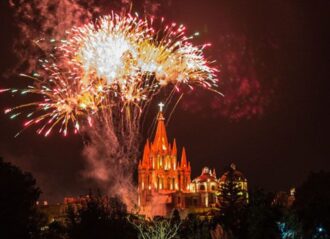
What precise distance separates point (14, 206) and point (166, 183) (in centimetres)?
5523

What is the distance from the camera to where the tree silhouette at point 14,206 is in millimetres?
34188

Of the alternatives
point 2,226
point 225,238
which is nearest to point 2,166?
point 2,226

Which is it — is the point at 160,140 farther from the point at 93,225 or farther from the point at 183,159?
the point at 93,225

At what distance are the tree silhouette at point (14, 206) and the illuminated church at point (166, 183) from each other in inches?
1837

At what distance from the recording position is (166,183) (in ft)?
296

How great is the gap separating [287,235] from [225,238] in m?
9.61

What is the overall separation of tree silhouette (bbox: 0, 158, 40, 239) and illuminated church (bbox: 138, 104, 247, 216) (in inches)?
1837

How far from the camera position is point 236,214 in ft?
169

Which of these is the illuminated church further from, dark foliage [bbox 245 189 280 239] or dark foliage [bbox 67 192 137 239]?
dark foliage [bbox 67 192 137 239]

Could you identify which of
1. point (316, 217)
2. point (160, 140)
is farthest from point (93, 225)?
point (160, 140)

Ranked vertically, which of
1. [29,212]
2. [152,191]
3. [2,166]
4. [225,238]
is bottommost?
[225,238]

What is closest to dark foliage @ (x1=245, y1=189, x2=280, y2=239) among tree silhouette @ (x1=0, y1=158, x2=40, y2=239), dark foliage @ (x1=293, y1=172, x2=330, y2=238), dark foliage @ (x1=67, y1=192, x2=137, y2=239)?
dark foliage @ (x1=293, y1=172, x2=330, y2=238)

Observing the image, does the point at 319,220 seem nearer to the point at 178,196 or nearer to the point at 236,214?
the point at 236,214

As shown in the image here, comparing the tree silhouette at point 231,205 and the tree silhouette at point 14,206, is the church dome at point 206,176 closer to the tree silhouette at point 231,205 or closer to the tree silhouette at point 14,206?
the tree silhouette at point 231,205
